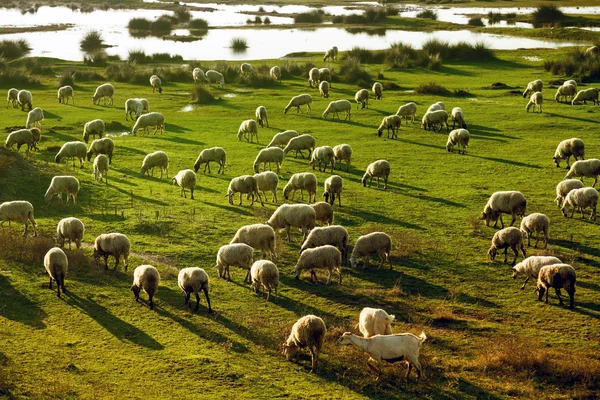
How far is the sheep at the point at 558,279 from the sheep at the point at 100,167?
14.4 metres

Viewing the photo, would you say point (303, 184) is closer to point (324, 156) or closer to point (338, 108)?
point (324, 156)

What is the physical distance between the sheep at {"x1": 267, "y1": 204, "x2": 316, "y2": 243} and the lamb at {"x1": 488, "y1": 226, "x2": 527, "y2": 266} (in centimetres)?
446

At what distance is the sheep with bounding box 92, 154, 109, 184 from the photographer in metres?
23.1

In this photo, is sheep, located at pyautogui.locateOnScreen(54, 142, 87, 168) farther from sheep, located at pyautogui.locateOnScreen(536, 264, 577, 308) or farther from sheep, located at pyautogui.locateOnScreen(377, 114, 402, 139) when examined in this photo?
sheep, located at pyautogui.locateOnScreen(536, 264, 577, 308)

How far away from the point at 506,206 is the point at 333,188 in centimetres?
493

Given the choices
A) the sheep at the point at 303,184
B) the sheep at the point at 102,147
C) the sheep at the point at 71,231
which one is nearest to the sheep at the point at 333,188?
the sheep at the point at 303,184

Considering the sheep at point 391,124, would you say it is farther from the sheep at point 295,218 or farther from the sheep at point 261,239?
the sheep at point 261,239

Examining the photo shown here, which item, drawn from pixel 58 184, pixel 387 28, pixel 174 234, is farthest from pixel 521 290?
pixel 387 28

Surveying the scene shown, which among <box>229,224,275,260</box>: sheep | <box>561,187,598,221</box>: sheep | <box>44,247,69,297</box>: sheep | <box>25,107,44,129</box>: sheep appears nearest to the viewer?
Answer: <box>44,247,69,297</box>: sheep

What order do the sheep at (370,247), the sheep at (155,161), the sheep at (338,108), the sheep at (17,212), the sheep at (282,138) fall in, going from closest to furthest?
the sheep at (370,247) < the sheep at (17,212) < the sheep at (155,161) < the sheep at (282,138) < the sheep at (338,108)

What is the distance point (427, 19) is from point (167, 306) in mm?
71467

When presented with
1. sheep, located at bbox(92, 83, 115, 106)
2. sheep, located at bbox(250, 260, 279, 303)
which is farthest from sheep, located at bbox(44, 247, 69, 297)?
sheep, located at bbox(92, 83, 115, 106)

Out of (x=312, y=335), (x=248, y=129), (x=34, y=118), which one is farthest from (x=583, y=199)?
(x=34, y=118)

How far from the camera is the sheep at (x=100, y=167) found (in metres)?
23.1
